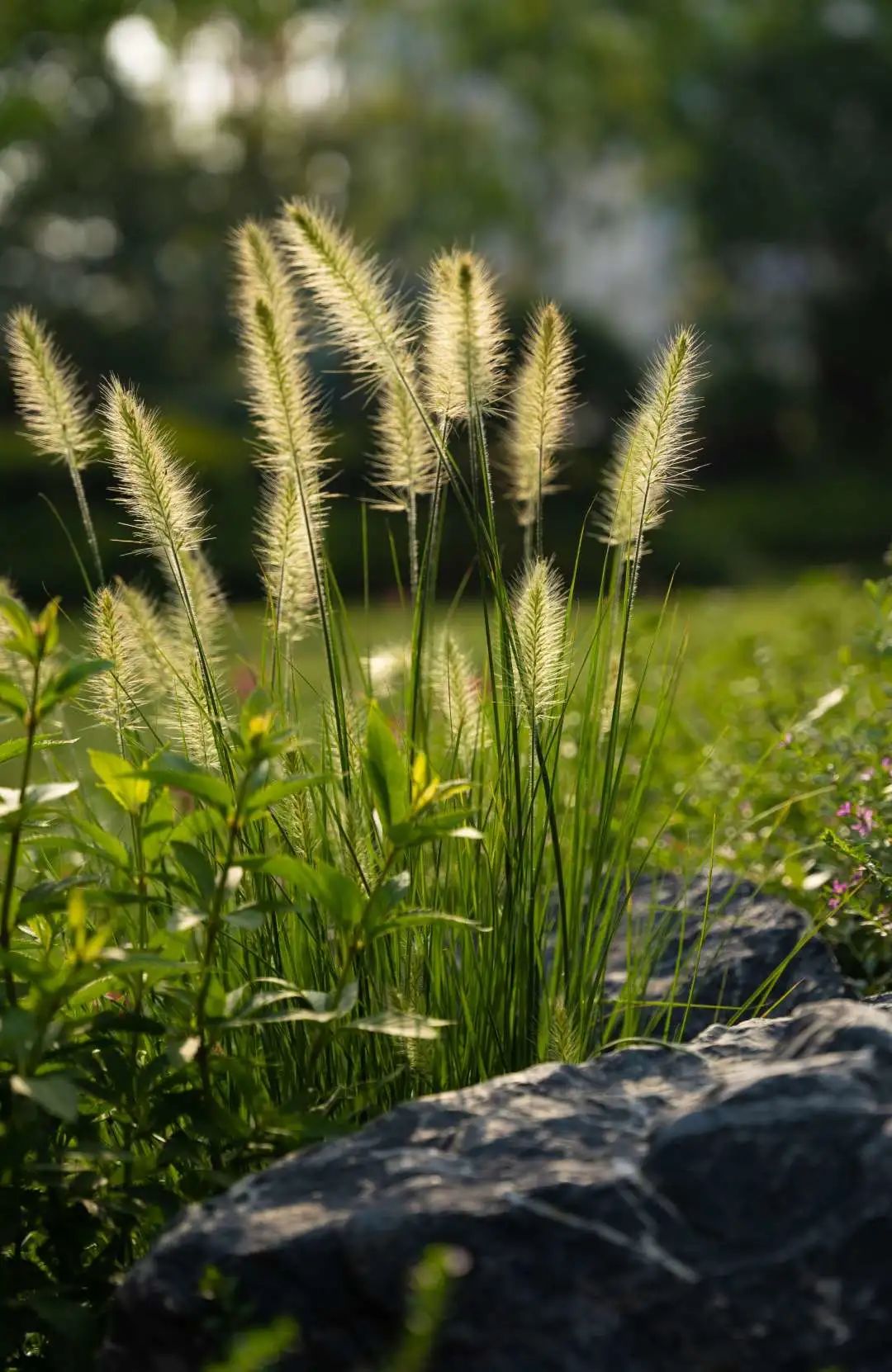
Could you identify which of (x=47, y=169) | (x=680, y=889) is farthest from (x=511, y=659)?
(x=47, y=169)

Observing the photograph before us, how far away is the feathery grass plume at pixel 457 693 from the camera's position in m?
2.33

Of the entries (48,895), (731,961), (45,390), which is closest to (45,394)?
(45,390)

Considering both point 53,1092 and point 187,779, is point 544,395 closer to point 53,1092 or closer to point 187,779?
point 187,779

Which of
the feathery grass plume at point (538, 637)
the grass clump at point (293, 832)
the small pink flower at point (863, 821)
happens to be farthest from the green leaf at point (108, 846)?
the small pink flower at point (863, 821)

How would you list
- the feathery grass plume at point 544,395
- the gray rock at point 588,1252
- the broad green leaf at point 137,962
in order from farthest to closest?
the feathery grass plume at point 544,395 < the broad green leaf at point 137,962 < the gray rock at point 588,1252

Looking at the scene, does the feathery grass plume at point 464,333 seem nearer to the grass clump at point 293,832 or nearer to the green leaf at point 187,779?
the grass clump at point 293,832

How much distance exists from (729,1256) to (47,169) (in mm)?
24781

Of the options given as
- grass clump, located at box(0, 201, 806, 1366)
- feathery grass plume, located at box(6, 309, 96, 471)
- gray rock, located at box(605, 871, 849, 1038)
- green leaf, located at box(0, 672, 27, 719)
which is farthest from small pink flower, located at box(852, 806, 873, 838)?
green leaf, located at box(0, 672, 27, 719)

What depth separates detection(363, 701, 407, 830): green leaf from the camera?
1.87m

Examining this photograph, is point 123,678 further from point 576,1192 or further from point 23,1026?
point 576,1192

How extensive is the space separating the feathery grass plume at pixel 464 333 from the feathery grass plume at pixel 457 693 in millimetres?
402

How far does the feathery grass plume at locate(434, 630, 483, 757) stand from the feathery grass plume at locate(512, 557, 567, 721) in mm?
228

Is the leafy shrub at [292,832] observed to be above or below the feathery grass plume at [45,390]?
below

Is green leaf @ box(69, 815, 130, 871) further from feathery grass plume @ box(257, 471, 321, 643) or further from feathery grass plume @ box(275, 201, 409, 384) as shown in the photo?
feathery grass plume @ box(275, 201, 409, 384)
